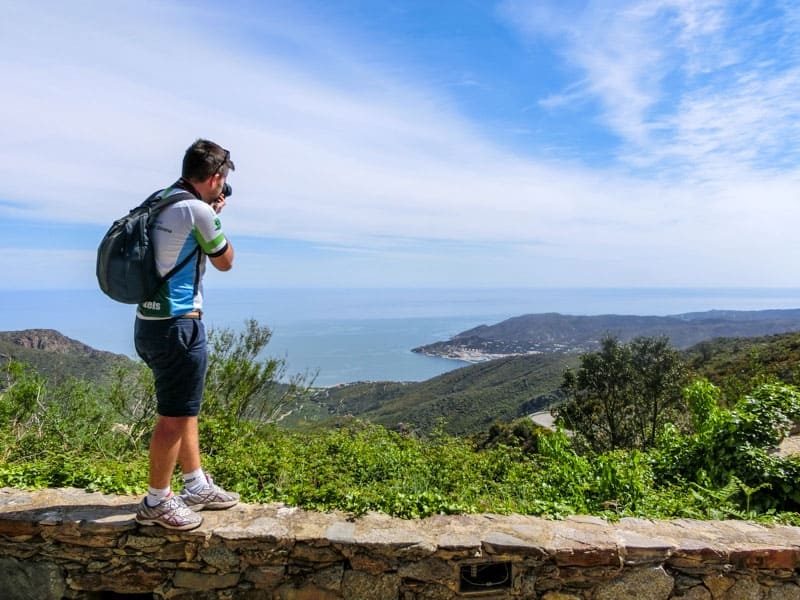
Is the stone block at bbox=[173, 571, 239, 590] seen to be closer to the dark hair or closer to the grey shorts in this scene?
the grey shorts

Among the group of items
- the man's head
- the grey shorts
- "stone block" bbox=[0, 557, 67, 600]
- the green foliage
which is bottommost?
"stone block" bbox=[0, 557, 67, 600]

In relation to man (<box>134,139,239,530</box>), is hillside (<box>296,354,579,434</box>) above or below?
below

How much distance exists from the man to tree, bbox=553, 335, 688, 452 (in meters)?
17.4

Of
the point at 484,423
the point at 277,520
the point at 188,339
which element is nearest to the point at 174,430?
the point at 188,339

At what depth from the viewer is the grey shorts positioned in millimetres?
2617

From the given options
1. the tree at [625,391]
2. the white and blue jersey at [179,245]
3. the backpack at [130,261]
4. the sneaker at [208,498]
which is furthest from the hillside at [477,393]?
the backpack at [130,261]

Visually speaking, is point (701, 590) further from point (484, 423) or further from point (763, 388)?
point (484, 423)

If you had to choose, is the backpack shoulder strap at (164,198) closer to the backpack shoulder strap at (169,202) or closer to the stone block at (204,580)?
the backpack shoulder strap at (169,202)

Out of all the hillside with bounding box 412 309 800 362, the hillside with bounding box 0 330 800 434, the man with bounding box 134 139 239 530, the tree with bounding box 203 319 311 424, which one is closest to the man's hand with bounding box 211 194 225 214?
the man with bounding box 134 139 239 530

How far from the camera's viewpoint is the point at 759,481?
13.7 feet

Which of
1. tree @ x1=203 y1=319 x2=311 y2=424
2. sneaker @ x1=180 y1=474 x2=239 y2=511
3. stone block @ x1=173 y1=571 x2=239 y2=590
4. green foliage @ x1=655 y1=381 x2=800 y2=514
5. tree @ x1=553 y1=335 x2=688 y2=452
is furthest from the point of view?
tree @ x1=553 y1=335 x2=688 y2=452

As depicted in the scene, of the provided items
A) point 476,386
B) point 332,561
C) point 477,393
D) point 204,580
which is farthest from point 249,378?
point 476,386

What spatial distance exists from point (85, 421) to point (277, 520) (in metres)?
4.45

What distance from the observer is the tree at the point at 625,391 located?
18.4m
